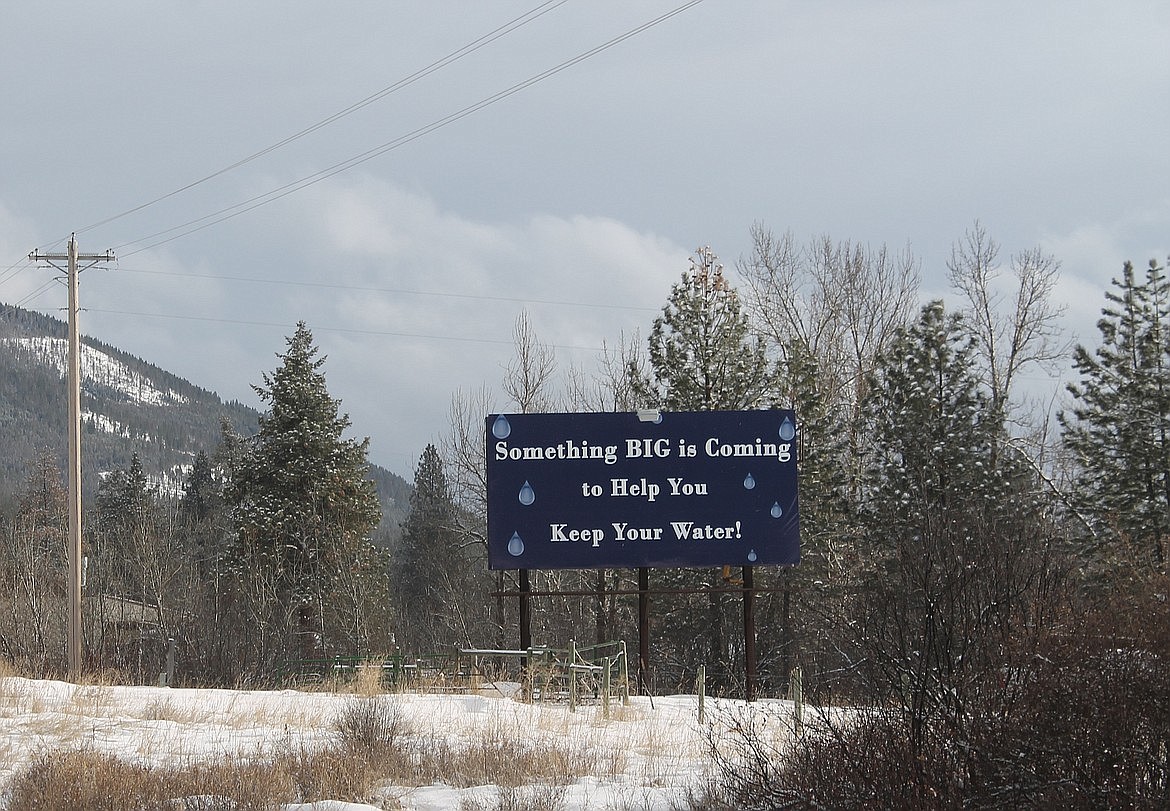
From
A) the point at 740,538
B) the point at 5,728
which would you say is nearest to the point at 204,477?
the point at 740,538

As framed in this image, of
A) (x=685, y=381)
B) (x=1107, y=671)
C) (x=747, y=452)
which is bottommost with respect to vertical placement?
(x=1107, y=671)

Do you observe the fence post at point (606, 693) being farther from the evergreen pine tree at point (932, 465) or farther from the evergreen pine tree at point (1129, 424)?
the evergreen pine tree at point (1129, 424)

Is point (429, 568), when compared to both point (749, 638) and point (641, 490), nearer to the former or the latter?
point (749, 638)

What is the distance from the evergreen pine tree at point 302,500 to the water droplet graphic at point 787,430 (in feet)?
82.8

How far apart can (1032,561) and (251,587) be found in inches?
1501

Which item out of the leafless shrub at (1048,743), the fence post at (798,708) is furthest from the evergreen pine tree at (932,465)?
the leafless shrub at (1048,743)

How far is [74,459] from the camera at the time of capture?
27297 millimetres

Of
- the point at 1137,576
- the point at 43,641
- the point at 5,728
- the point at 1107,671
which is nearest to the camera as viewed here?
the point at 1107,671

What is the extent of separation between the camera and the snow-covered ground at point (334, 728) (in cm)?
1085

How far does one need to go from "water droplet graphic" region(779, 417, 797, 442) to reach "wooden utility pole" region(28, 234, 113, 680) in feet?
47.3

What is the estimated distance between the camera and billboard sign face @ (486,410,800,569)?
22594 millimetres

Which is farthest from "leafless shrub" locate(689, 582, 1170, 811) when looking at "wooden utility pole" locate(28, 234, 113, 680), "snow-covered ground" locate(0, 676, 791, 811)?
"wooden utility pole" locate(28, 234, 113, 680)

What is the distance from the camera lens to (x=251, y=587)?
45.3m

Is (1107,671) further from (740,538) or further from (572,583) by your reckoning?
(572,583)
